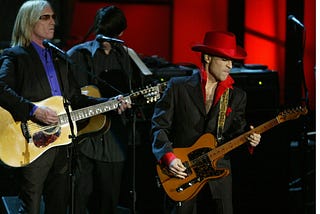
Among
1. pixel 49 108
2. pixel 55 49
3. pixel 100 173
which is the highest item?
pixel 55 49

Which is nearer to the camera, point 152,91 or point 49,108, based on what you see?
point 49,108

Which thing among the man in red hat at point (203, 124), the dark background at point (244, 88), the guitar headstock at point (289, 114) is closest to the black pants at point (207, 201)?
the man in red hat at point (203, 124)

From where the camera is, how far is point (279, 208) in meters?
7.44

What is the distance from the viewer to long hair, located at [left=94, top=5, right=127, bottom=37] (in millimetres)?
6043

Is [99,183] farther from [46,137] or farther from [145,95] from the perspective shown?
[145,95]

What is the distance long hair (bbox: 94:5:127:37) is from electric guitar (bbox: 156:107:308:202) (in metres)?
1.37

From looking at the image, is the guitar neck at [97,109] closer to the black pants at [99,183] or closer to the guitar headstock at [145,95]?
the guitar headstock at [145,95]

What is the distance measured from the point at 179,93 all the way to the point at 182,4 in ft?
12.9

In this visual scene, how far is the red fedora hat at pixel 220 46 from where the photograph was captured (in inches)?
210

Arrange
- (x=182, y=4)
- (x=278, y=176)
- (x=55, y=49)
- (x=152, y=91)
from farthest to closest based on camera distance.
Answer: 1. (x=182, y=4)
2. (x=278, y=176)
3. (x=152, y=91)
4. (x=55, y=49)

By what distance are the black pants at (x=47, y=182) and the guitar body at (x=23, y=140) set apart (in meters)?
0.05

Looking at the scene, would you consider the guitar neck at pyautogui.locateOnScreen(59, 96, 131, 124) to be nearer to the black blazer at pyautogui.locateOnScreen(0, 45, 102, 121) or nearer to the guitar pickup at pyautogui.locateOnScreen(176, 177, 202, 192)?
the black blazer at pyautogui.locateOnScreen(0, 45, 102, 121)

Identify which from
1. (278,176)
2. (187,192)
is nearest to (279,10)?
(278,176)

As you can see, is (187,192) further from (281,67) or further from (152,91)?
(281,67)
